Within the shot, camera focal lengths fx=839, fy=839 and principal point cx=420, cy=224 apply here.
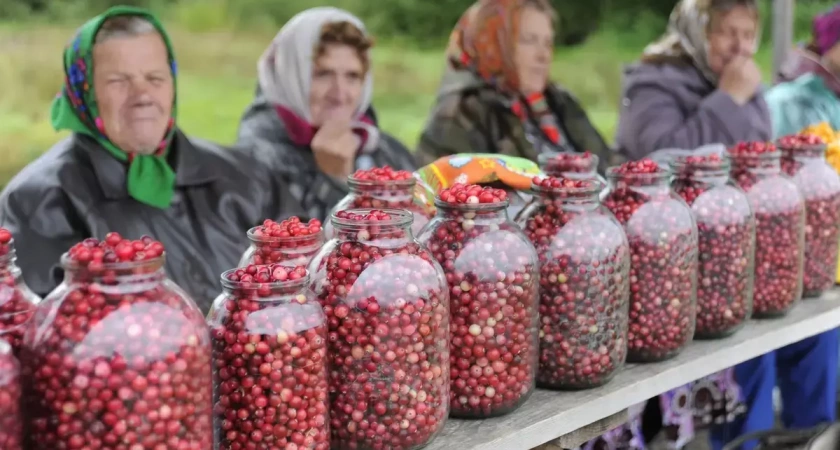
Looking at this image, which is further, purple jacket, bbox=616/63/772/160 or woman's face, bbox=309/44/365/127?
purple jacket, bbox=616/63/772/160

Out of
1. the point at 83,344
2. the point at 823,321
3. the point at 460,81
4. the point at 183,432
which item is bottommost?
the point at 823,321

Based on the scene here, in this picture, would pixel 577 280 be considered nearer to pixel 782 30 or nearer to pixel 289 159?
pixel 289 159

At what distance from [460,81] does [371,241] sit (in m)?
1.90

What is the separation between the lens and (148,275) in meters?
0.79

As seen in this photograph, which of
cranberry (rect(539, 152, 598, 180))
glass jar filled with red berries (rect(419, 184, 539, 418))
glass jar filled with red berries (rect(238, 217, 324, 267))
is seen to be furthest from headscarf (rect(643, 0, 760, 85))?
glass jar filled with red berries (rect(238, 217, 324, 267))

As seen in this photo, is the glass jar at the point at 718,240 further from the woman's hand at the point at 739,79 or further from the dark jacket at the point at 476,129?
the woman's hand at the point at 739,79

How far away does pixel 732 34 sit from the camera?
285cm

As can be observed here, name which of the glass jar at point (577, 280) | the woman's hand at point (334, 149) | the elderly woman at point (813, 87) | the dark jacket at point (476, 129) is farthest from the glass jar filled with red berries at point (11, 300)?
the elderly woman at point (813, 87)

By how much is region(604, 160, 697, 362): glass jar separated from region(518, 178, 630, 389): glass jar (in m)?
0.07

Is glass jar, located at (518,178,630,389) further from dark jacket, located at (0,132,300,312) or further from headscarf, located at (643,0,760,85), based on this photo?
headscarf, located at (643,0,760,85)

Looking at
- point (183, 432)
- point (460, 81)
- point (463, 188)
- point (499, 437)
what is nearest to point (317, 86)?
point (460, 81)

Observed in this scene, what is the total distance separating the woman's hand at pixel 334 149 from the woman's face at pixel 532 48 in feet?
2.00

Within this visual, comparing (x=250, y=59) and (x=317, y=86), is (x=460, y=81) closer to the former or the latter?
(x=317, y=86)

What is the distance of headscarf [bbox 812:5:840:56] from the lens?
3.27 m
